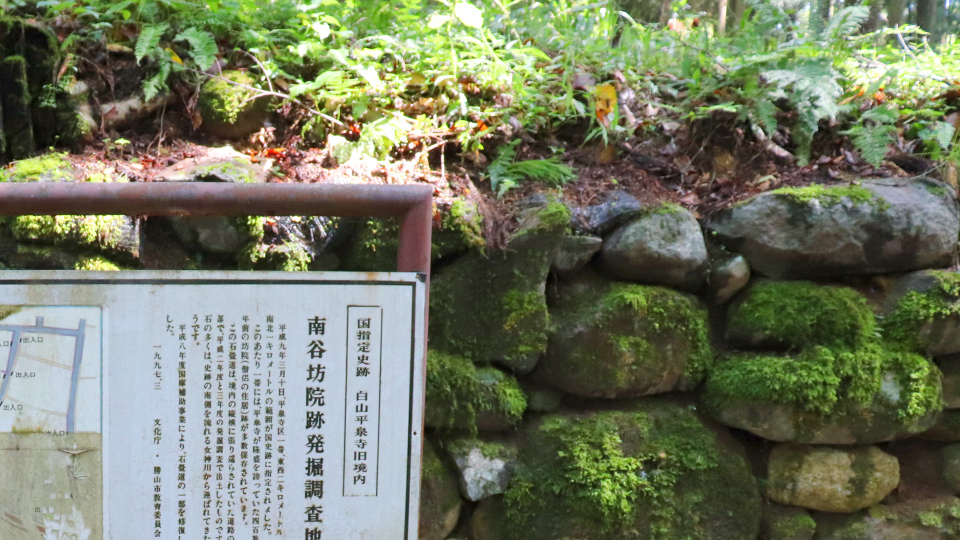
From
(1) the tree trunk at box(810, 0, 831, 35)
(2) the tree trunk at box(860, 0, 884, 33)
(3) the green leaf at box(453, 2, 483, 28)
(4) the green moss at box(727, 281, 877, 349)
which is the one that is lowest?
(4) the green moss at box(727, 281, 877, 349)

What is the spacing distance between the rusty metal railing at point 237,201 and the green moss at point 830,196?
191 centimetres

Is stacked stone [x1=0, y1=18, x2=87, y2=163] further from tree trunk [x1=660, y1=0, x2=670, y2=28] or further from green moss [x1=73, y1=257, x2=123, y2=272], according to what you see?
tree trunk [x1=660, y1=0, x2=670, y2=28]

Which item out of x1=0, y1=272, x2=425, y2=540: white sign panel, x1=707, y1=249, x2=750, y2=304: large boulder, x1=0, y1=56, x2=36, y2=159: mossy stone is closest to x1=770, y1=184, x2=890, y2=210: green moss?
x1=707, y1=249, x2=750, y2=304: large boulder

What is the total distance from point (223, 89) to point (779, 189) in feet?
8.64

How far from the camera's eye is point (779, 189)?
9.54 ft

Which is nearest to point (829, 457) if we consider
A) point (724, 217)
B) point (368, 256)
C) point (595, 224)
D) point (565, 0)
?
point (724, 217)

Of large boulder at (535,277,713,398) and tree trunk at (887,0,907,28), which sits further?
tree trunk at (887,0,907,28)

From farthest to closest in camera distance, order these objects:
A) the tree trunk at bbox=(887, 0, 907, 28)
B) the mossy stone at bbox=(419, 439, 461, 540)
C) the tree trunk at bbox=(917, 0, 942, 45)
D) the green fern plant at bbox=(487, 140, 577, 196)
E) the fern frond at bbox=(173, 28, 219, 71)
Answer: the tree trunk at bbox=(917, 0, 942, 45), the tree trunk at bbox=(887, 0, 907, 28), the fern frond at bbox=(173, 28, 219, 71), the green fern plant at bbox=(487, 140, 577, 196), the mossy stone at bbox=(419, 439, 461, 540)

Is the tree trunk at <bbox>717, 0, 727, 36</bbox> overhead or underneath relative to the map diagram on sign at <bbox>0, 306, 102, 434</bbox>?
overhead

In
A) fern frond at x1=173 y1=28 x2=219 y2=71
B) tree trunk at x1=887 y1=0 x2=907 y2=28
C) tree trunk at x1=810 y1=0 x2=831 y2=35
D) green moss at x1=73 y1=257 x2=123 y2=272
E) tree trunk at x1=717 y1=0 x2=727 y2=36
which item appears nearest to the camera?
green moss at x1=73 y1=257 x2=123 y2=272

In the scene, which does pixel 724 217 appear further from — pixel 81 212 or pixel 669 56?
pixel 81 212

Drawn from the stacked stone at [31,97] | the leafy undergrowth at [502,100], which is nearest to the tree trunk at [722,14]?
the leafy undergrowth at [502,100]

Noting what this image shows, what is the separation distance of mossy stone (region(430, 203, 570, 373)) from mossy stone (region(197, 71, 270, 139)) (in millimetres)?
1325

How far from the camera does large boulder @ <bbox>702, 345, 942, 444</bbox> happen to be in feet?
8.74
